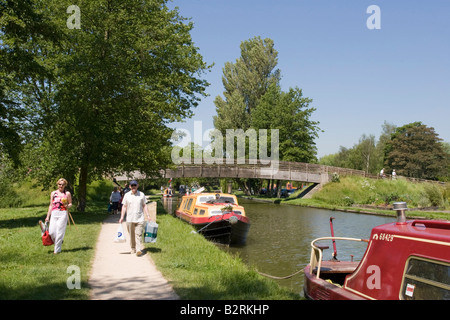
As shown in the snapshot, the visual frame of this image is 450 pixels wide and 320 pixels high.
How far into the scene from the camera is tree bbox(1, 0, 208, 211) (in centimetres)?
2192

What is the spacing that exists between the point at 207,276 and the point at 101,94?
16.2 m

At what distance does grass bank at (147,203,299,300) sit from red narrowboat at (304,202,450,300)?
1538 millimetres

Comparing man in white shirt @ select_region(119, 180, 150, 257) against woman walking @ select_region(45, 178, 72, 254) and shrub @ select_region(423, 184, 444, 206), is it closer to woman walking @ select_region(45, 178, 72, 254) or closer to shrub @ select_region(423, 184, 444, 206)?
woman walking @ select_region(45, 178, 72, 254)

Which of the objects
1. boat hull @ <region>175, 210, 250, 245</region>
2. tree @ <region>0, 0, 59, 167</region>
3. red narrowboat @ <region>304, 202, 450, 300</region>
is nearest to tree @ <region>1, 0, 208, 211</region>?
tree @ <region>0, 0, 59, 167</region>

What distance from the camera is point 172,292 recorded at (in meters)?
7.82

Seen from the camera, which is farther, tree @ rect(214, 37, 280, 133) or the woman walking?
tree @ rect(214, 37, 280, 133)

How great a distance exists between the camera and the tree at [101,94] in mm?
21922

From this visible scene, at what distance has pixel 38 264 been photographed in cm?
977

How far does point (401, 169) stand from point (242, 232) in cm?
6490

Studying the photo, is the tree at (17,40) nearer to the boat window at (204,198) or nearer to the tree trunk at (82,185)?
the tree trunk at (82,185)

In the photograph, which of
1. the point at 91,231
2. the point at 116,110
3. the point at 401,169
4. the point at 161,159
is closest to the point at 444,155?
the point at 401,169

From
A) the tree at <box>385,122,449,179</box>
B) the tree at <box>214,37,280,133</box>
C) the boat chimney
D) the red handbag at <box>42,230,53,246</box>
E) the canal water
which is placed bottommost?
the canal water

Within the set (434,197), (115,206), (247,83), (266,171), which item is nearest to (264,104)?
(247,83)
